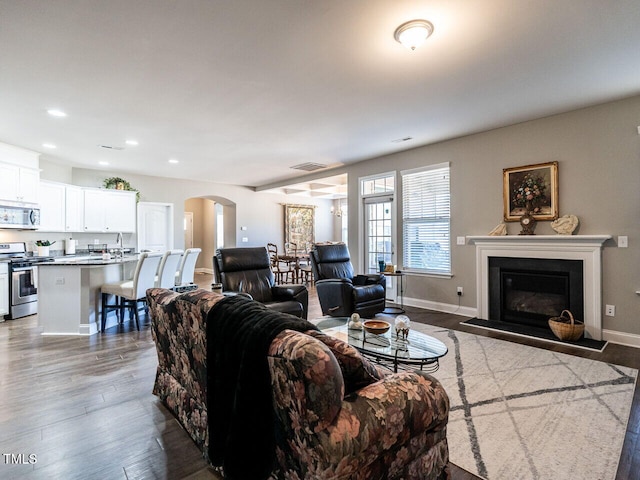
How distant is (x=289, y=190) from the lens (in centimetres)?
983

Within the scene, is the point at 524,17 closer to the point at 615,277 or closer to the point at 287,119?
the point at 287,119

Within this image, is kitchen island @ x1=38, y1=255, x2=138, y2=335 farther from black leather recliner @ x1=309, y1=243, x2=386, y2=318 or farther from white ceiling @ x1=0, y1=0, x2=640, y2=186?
black leather recliner @ x1=309, y1=243, x2=386, y2=318

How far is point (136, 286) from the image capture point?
409 cm

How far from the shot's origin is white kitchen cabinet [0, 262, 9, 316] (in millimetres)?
4793

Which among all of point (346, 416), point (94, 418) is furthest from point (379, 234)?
point (346, 416)

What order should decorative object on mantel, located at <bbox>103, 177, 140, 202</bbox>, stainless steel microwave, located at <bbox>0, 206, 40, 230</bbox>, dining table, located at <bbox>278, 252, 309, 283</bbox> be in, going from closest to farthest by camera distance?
stainless steel microwave, located at <bbox>0, 206, 40, 230</bbox>
decorative object on mantel, located at <bbox>103, 177, 140, 202</bbox>
dining table, located at <bbox>278, 252, 309, 283</bbox>

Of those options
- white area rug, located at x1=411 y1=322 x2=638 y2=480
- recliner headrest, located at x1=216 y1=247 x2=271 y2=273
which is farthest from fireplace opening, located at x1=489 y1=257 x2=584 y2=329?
recliner headrest, located at x1=216 y1=247 x2=271 y2=273

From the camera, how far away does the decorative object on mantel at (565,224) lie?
3.94 meters

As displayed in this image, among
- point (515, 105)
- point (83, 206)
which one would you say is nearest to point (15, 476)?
point (515, 105)

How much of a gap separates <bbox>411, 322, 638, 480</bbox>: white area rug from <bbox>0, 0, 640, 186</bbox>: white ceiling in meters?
2.64

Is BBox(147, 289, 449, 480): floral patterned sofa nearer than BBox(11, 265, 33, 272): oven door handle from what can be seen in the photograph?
Yes

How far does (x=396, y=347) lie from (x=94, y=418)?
2086 millimetres

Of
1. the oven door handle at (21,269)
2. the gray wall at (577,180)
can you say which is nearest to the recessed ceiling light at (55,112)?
the oven door handle at (21,269)

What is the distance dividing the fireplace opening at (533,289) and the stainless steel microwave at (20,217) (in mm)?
7103
